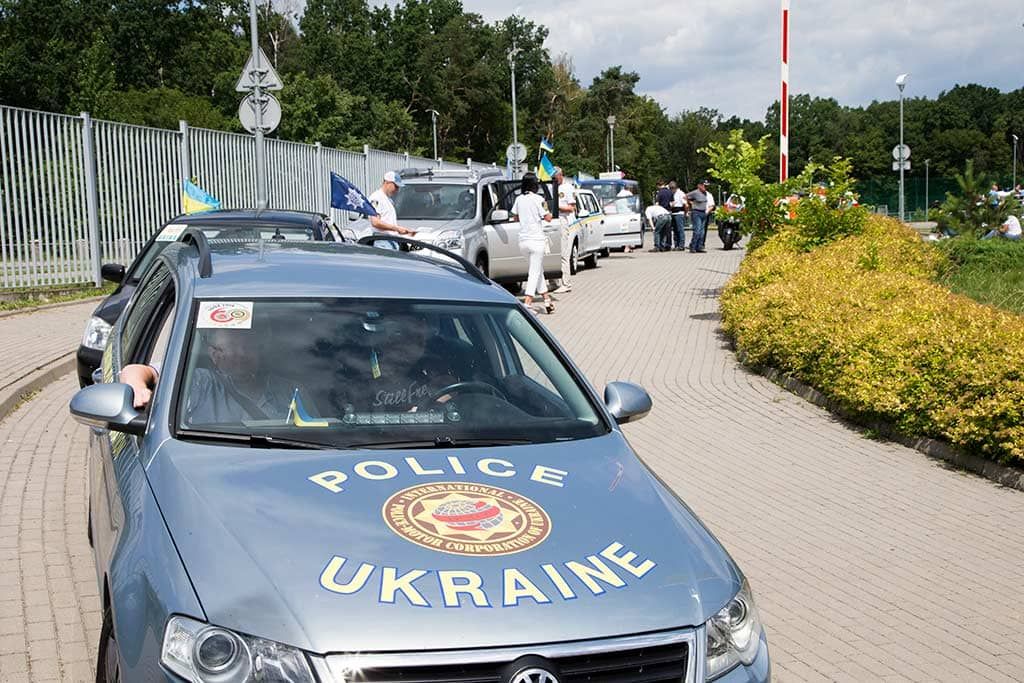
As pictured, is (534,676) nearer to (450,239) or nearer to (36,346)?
(36,346)

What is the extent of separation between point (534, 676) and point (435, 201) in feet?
55.6

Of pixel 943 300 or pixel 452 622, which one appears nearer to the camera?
pixel 452 622

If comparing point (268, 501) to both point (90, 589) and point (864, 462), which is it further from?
point (864, 462)

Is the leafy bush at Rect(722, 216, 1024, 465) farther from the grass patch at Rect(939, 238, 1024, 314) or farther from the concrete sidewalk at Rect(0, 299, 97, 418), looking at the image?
the concrete sidewalk at Rect(0, 299, 97, 418)

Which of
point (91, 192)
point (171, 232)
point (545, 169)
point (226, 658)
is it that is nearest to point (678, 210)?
point (545, 169)

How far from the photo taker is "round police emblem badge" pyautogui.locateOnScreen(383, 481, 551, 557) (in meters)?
3.27

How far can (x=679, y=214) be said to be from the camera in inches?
1350

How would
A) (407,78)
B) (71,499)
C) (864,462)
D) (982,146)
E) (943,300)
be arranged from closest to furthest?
(71,499), (864,462), (943,300), (407,78), (982,146)

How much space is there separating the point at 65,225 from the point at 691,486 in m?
13.2

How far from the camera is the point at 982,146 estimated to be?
132875 mm

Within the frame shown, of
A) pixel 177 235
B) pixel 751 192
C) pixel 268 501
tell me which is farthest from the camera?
pixel 751 192

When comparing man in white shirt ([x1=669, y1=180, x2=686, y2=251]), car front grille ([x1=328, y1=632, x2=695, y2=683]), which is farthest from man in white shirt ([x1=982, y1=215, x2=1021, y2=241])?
car front grille ([x1=328, y1=632, x2=695, y2=683])

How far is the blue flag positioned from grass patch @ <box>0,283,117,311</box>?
440 centimetres

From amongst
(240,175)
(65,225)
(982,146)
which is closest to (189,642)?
(65,225)
